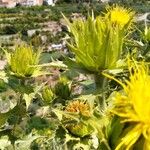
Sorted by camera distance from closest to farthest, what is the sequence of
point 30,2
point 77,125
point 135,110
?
point 135,110, point 77,125, point 30,2

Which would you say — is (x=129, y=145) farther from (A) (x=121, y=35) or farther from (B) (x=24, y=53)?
(B) (x=24, y=53)

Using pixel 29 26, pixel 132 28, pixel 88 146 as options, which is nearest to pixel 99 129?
pixel 88 146

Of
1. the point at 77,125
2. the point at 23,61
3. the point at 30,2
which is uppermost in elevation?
the point at 23,61

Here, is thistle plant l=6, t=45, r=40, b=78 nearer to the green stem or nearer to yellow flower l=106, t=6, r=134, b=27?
yellow flower l=106, t=6, r=134, b=27

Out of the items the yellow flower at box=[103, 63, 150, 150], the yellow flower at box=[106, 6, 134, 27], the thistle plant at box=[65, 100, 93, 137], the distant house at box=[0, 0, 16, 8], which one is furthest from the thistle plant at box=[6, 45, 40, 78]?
the distant house at box=[0, 0, 16, 8]

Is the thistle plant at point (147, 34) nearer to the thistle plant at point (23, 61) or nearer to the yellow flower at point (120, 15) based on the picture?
the yellow flower at point (120, 15)

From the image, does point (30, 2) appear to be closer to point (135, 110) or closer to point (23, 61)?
point (23, 61)

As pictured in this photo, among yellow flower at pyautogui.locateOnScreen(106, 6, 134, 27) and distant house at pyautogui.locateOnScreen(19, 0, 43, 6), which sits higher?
yellow flower at pyautogui.locateOnScreen(106, 6, 134, 27)

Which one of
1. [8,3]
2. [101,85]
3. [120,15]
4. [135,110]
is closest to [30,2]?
[8,3]
